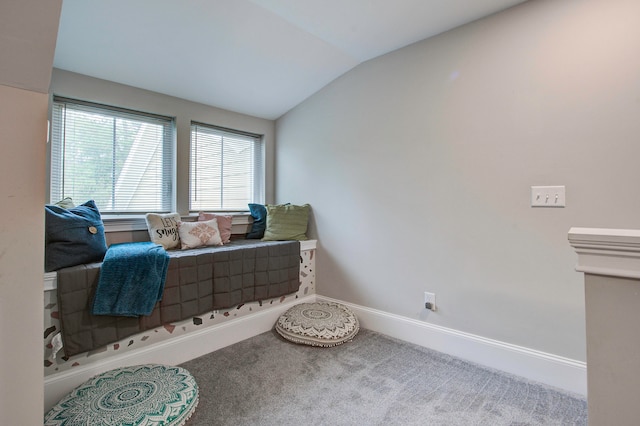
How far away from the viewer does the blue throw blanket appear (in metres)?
1.68

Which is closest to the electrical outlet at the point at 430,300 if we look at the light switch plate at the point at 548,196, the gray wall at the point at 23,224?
the light switch plate at the point at 548,196

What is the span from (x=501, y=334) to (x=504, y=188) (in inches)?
37.4

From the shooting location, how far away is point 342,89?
281 centimetres

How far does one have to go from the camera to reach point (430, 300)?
2273mm

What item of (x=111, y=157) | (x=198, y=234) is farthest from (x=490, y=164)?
(x=111, y=157)

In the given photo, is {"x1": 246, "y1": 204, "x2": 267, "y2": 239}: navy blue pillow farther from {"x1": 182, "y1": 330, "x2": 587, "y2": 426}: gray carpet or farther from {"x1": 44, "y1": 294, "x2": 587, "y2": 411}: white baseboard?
{"x1": 182, "y1": 330, "x2": 587, "y2": 426}: gray carpet

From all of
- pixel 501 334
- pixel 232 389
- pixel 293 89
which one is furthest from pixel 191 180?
pixel 501 334

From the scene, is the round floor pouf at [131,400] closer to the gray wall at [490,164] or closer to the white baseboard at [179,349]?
the white baseboard at [179,349]

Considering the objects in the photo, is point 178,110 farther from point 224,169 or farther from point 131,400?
point 131,400

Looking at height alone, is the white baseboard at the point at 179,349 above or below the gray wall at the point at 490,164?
below

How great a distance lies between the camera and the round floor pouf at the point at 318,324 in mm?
2301

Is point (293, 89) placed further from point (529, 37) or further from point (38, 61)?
point (38, 61)

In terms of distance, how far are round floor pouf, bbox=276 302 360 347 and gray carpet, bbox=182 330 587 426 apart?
0.25 ft

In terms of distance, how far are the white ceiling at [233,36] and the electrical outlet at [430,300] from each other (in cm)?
191
